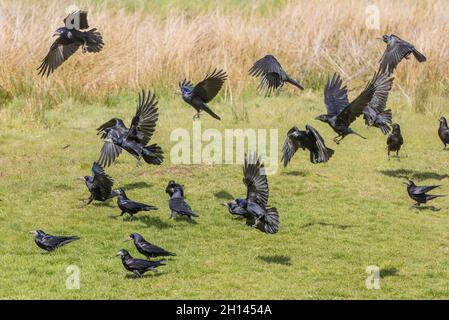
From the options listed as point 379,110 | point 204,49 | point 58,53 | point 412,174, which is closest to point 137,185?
point 58,53

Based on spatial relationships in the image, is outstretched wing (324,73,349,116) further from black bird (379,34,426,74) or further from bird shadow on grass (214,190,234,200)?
bird shadow on grass (214,190,234,200)

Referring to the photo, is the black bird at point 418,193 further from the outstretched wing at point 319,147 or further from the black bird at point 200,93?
the black bird at point 200,93

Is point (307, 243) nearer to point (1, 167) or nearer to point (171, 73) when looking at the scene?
point (1, 167)

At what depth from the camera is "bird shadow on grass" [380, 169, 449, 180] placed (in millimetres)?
16609

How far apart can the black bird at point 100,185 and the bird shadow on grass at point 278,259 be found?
3.01 meters

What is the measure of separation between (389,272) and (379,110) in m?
4.34

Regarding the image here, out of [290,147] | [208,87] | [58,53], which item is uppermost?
[58,53]

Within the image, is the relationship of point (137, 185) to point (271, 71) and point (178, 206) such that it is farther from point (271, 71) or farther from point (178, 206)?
point (271, 71)

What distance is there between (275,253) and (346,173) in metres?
4.80

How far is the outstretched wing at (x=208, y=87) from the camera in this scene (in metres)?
14.5

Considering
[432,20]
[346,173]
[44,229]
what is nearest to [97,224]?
[44,229]

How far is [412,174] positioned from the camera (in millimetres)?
16828

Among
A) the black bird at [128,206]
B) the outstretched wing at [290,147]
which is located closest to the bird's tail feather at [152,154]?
the black bird at [128,206]
